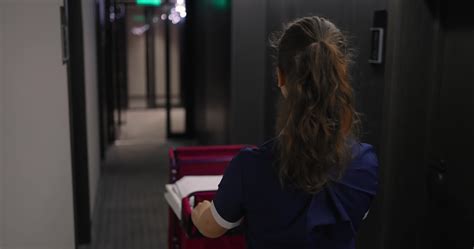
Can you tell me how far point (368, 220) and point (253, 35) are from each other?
1589 millimetres

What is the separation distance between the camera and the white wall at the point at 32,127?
181 cm

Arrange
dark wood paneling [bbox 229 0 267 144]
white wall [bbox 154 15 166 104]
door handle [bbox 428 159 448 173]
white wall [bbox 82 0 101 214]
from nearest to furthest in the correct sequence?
door handle [bbox 428 159 448 173] < dark wood paneling [bbox 229 0 267 144] < white wall [bbox 82 0 101 214] < white wall [bbox 154 15 166 104]

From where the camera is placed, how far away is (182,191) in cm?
210

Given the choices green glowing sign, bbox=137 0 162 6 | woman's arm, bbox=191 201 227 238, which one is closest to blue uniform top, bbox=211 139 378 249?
woman's arm, bbox=191 201 227 238

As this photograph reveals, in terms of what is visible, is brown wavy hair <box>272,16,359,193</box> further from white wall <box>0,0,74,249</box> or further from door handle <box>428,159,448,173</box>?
door handle <box>428,159,448,173</box>

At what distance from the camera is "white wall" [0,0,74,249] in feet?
5.94

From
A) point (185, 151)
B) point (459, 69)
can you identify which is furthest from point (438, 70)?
point (185, 151)

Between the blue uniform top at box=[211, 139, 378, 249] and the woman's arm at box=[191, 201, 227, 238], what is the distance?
4 cm

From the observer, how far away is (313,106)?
1.21 metres

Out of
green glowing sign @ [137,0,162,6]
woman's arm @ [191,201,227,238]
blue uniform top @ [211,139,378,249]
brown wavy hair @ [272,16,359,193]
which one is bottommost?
woman's arm @ [191,201,227,238]

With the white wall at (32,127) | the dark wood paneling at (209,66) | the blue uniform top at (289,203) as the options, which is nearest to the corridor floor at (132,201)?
the dark wood paneling at (209,66)

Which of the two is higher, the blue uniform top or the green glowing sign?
the green glowing sign

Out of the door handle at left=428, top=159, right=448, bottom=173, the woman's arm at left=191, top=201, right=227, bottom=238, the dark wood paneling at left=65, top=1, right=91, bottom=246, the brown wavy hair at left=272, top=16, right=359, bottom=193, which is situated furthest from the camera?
the dark wood paneling at left=65, top=1, right=91, bottom=246

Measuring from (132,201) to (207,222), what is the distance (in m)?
3.28
